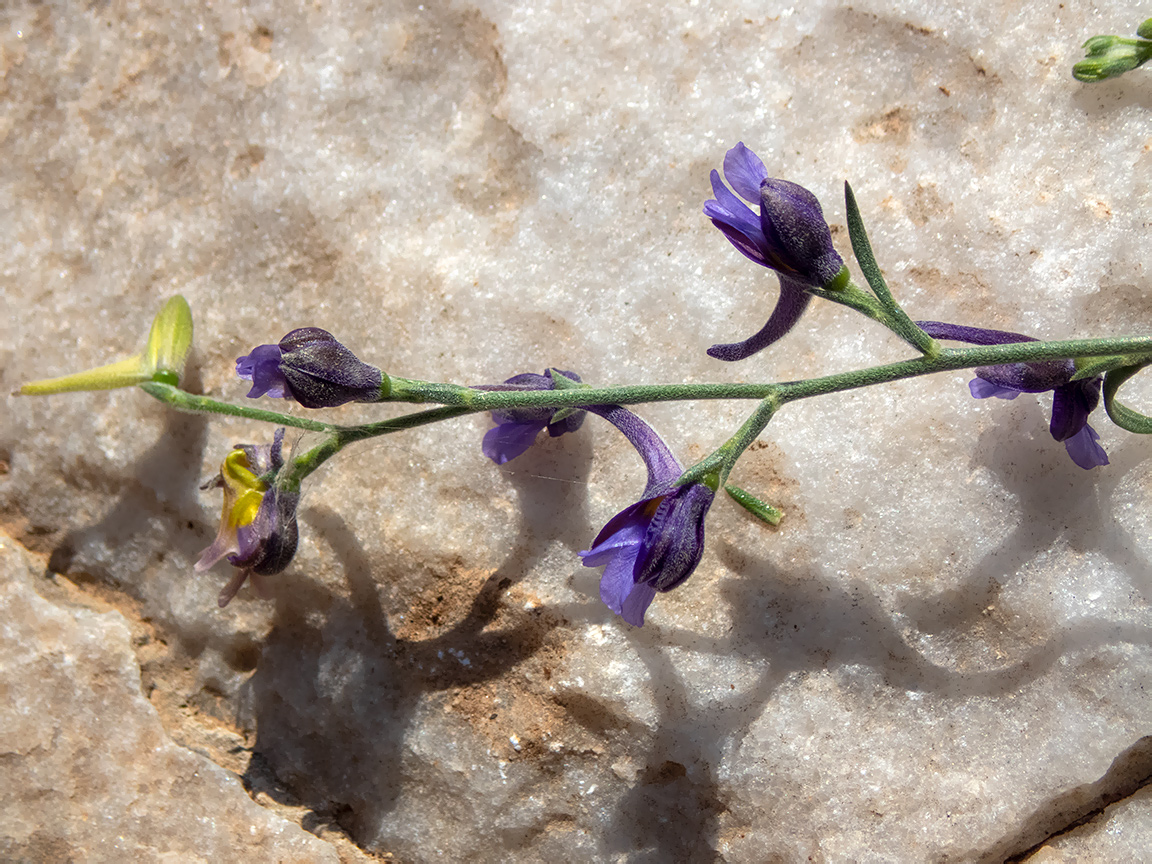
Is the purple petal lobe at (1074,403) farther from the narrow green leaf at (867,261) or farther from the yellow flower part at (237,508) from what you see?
the yellow flower part at (237,508)

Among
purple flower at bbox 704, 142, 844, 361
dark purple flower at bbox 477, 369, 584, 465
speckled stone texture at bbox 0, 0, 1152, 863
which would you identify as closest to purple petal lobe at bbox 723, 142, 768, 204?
purple flower at bbox 704, 142, 844, 361

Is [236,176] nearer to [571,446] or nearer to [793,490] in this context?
[571,446]

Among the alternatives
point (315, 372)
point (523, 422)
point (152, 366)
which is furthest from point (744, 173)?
point (152, 366)

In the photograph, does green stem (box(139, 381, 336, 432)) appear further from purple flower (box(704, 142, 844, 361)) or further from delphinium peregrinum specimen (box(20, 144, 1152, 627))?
purple flower (box(704, 142, 844, 361))

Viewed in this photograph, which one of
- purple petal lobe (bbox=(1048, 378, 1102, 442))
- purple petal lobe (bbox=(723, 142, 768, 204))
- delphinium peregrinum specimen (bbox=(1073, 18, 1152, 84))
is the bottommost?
purple petal lobe (bbox=(1048, 378, 1102, 442))

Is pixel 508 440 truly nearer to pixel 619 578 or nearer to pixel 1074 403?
pixel 619 578

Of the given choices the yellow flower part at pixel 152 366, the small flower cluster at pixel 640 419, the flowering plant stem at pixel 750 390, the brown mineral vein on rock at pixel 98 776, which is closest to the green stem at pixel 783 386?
the flowering plant stem at pixel 750 390
